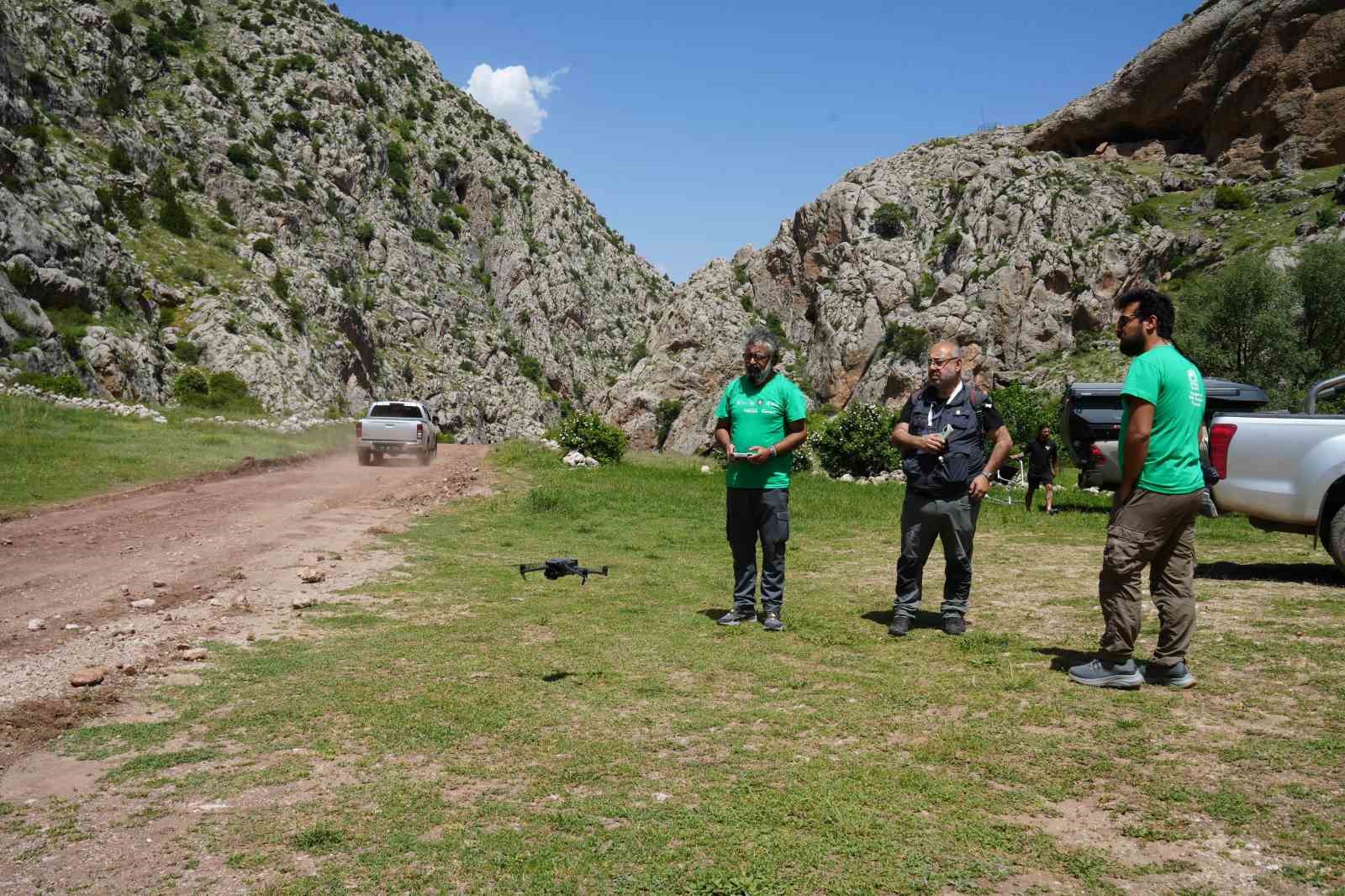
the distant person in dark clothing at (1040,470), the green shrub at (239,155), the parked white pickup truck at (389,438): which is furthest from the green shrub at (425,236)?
the distant person in dark clothing at (1040,470)

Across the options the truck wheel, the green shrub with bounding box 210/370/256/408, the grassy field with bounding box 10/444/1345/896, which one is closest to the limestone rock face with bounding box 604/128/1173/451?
the green shrub with bounding box 210/370/256/408

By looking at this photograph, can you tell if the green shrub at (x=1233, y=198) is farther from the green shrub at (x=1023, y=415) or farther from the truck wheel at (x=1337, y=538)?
the truck wheel at (x=1337, y=538)

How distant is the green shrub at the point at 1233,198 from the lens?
2232 inches

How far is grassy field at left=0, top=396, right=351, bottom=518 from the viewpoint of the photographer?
617 inches

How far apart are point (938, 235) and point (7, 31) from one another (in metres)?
60.7

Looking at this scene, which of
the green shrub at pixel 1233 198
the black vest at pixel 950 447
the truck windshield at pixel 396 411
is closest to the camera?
the black vest at pixel 950 447

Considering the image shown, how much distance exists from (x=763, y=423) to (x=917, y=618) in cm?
251

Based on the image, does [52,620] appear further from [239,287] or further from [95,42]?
[95,42]

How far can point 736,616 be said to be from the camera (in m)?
7.85

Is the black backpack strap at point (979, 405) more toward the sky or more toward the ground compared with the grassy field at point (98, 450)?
more toward the sky

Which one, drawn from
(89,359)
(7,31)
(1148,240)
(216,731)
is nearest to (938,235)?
(1148,240)

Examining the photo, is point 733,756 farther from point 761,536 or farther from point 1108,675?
point 761,536

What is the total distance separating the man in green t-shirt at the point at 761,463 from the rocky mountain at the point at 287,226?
32.7 meters

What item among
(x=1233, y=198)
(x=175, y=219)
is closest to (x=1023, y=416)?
(x=1233, y=198)
